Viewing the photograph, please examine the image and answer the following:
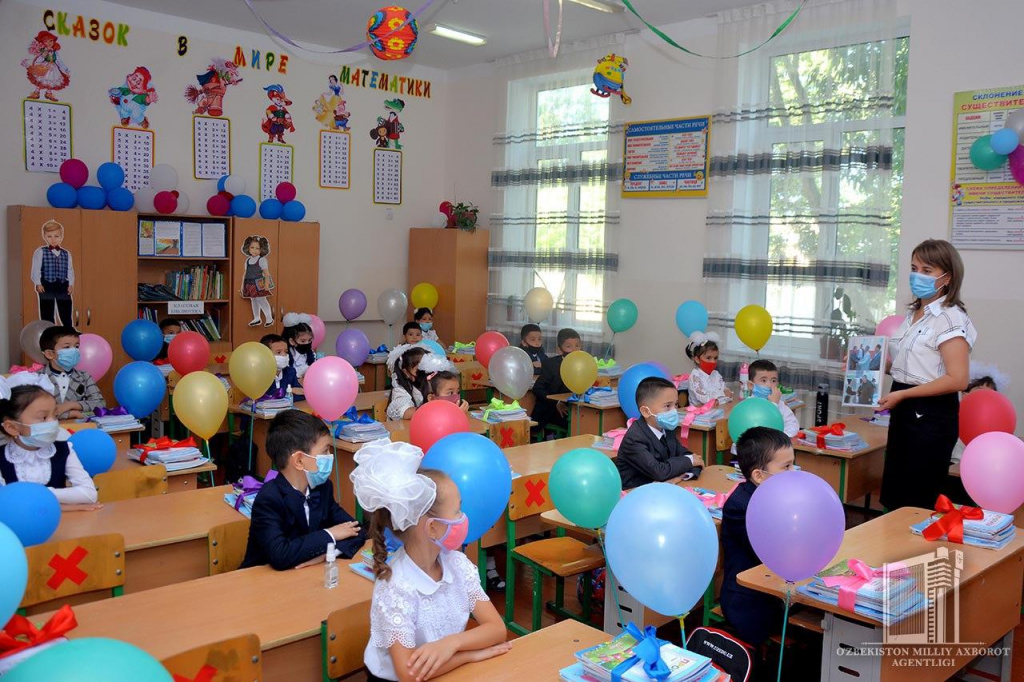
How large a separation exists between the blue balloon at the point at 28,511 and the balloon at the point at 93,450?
3.13 feet

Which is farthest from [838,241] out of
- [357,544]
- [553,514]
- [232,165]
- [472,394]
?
[232,165]

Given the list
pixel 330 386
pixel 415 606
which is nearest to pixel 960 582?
pixel 415 606

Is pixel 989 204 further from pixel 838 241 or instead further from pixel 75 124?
pixel 75 124

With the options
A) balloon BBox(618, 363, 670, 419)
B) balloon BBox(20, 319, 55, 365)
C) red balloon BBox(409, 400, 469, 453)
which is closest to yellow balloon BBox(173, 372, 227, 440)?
red balloon BBox(409, 400, 469, 453)

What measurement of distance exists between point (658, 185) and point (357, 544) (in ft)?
16.9

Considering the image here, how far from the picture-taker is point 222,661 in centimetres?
188

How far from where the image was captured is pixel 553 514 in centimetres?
339

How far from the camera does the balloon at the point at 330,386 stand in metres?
4.10

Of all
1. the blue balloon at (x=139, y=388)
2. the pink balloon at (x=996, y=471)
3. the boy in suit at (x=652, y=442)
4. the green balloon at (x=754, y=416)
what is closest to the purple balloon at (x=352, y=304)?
the blue balloon at (x=139, y=388)

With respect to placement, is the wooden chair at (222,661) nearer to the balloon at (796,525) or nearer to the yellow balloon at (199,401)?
the balloon at (796,525)

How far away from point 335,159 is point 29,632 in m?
7.29

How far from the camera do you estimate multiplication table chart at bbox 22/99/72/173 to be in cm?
664

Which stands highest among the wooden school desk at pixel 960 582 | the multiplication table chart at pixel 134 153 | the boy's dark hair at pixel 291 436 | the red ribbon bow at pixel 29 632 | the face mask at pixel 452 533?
the multiplication table chart at pixel 134 153

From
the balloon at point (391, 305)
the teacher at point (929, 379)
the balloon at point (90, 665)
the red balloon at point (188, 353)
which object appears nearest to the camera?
the balloon at point (90, 665)
